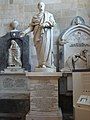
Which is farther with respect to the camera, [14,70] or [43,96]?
A: [14,70]

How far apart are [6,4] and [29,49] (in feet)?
5.01

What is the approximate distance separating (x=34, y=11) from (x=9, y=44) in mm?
1220

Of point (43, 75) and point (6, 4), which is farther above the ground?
point (6, 4)

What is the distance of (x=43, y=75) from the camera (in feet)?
15.6

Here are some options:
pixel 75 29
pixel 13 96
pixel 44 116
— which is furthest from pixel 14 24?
pixel 44 116

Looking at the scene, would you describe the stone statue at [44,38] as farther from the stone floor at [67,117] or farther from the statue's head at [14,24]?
the statue's head at [14,24]

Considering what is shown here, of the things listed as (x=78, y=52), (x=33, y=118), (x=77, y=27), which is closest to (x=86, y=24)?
(x=77, y=27)

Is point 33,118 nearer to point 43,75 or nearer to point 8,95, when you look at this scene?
point 43,75

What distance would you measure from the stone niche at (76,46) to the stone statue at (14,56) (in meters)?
1.17

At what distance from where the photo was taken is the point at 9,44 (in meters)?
7.11

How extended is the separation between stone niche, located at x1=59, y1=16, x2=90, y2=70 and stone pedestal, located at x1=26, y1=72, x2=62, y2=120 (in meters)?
2.16

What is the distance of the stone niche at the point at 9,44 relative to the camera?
23.1ft

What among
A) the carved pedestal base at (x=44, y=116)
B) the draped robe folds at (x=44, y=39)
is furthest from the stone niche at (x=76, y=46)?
the carved pedestal base at (x=44, y=116)

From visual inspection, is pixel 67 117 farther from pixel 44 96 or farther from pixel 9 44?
pixel 9 44
